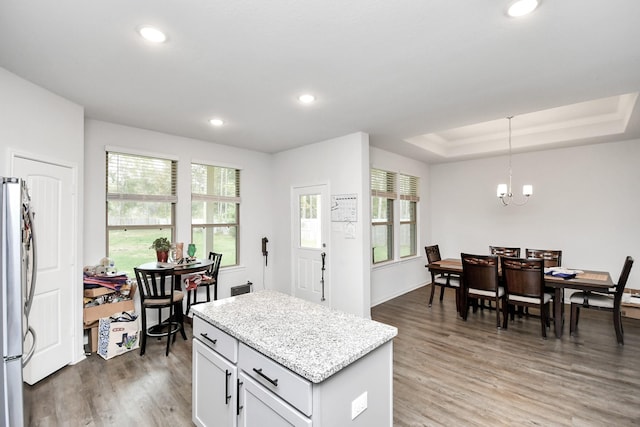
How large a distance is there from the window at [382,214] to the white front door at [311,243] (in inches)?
40.9

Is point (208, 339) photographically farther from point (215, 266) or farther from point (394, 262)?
point (394, 262)

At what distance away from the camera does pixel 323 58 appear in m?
2.18

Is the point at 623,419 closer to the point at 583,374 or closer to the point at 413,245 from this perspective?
the point at 583,374

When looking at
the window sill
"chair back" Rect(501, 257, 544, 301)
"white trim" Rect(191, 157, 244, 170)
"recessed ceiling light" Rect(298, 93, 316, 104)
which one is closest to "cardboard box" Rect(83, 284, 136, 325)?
"white trim" Rect(191, 157, 244, 170)

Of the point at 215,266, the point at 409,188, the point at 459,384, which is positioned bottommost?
the point at 459,384

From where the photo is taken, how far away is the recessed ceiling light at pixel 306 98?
2866 millimetres

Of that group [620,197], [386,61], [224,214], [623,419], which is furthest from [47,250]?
[620,197]

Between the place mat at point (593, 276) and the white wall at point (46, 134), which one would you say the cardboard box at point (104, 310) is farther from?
the place mat at point (593, 276)

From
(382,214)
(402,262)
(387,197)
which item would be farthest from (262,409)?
(402,262)

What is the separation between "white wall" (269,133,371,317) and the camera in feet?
13.3

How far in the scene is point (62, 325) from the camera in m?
2.86

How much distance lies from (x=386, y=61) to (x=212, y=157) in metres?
3.24

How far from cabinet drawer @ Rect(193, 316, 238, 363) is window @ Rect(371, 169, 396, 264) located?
3.65 m

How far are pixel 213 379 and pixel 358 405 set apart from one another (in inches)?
36.5
